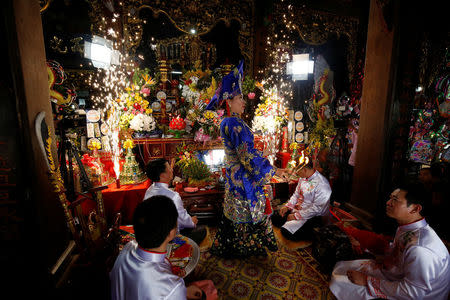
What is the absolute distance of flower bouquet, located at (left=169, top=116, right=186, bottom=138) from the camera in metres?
4.78

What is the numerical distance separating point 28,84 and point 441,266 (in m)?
3.78

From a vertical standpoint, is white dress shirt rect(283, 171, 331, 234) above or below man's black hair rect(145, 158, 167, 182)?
below

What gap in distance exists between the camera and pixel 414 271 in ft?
5.32

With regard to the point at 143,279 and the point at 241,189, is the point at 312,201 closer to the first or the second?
the point at 241,189

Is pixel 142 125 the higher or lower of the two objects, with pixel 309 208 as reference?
higher

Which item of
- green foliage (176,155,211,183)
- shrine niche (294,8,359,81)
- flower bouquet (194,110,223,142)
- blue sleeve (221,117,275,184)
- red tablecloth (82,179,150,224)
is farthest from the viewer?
shrine niche (294,8,359,81)

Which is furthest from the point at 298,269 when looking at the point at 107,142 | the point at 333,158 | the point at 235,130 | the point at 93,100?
the point at 93,100

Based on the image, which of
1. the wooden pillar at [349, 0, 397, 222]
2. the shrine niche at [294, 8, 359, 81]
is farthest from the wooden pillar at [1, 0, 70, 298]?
the shrine niche at [294, 8, 359, 81]

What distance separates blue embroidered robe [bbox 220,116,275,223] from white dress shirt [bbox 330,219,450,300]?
129 centimetres

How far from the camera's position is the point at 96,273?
62.8 inches

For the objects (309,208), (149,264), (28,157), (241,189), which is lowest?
(309,208)

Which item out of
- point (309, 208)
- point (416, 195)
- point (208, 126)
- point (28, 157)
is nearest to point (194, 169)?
point (208, 126)

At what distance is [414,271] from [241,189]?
1.81 metres

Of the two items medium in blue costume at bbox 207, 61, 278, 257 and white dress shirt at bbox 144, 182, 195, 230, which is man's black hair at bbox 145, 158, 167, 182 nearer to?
white dress shirt at bbox 144, 182, 195, 230
